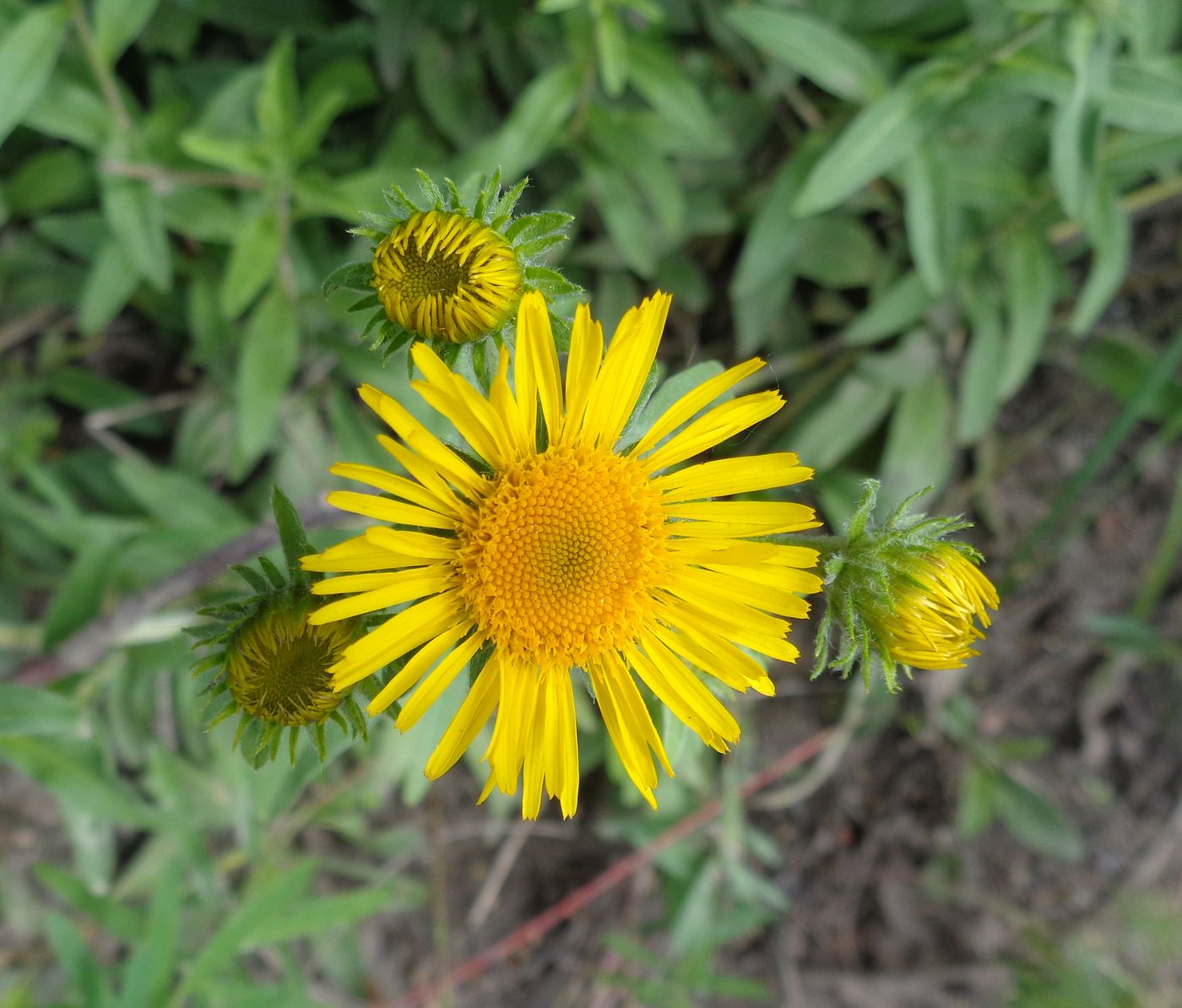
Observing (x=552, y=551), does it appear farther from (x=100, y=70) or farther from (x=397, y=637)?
(x=100, y=70)

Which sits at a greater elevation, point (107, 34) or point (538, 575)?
point (107, 34)

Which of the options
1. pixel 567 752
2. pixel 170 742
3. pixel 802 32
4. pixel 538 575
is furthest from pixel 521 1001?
pixel 802 32

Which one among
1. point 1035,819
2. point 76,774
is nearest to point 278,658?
point 76,774

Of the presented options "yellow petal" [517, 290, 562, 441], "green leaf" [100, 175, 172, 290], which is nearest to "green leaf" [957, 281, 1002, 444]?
"yellow petal" [517, 290, 562, 441]

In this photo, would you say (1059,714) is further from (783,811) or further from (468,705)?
(468,705)

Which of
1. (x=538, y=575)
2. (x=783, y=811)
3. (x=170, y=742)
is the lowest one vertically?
(x=783, y=811)

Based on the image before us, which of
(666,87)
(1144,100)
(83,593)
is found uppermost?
(1144,100)

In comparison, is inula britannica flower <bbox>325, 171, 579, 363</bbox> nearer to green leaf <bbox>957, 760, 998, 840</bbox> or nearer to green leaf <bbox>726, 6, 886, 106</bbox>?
green leaf <bbox>726, 6, 886, 106</bbox>
